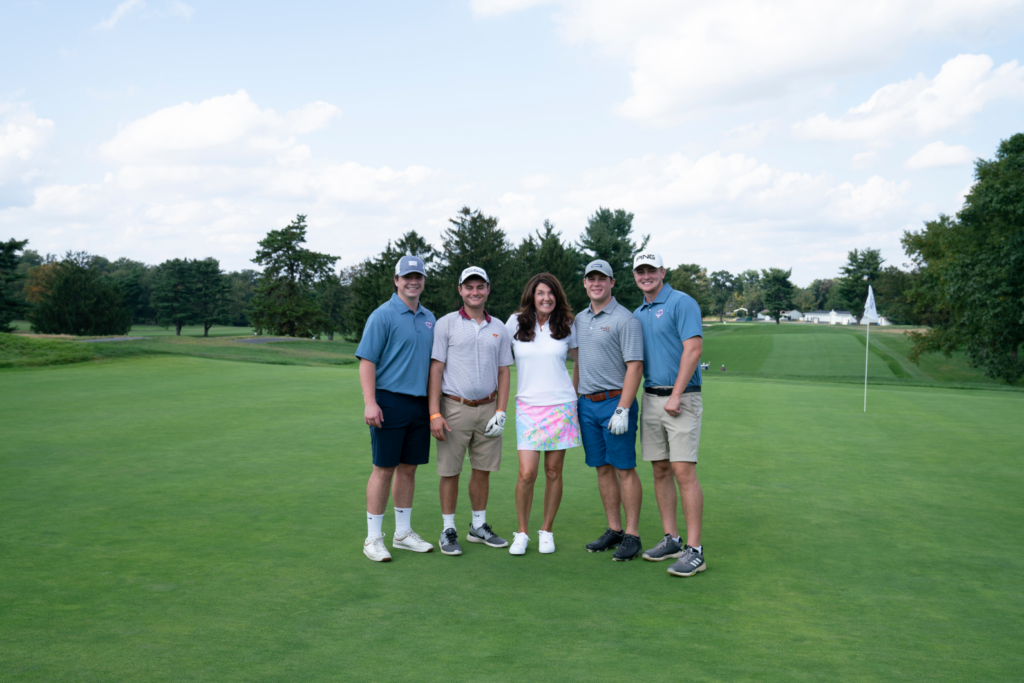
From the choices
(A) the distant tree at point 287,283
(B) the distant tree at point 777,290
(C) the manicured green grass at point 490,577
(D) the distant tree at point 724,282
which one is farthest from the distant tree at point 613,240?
(D) the distant tree at point 724,282

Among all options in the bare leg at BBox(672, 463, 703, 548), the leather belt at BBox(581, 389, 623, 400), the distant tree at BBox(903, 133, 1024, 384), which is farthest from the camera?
the distant tree at BBox(903, 133, 1024, 384)

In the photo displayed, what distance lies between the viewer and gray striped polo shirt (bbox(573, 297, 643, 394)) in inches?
197

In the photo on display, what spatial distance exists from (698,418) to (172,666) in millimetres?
3547

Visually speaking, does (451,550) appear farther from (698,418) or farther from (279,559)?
(698,418)

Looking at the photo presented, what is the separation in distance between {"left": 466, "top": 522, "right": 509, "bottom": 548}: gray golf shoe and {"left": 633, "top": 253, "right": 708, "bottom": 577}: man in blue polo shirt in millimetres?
1084

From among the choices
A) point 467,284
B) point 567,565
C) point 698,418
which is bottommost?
point 567,565

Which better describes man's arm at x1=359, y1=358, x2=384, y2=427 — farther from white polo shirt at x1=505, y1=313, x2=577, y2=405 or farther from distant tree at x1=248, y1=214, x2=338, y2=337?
distant tree at x1=248, y1=214, x2=338, y2=337

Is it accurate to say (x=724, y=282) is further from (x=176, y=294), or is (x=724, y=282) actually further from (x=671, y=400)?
(x=671, y=400)

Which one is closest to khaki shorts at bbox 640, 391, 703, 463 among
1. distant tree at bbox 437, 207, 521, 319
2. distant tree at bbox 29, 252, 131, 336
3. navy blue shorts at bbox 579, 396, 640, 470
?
navy blue shorts at bbox 579, 396, 640, 470

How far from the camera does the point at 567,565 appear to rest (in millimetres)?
4809

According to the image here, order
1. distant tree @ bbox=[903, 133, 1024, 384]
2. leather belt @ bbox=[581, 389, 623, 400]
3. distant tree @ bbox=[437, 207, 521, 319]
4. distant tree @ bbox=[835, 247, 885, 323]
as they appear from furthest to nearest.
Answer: distant tree @ bbox=[835, 247, 885, 323], distant tree @ bbox=[437, 207, 521, 319], distant tree @ bbox=[903, 133, 1024, 384], leather belt @ bbox=[581, 389, 623, 400]

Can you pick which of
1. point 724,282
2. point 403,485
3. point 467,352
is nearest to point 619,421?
point 467,352

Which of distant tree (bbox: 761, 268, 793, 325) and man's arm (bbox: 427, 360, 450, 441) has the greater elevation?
distant tree (bbox: 761, 268, 793, 325)

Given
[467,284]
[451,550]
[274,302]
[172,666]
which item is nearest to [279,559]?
[451,550]
